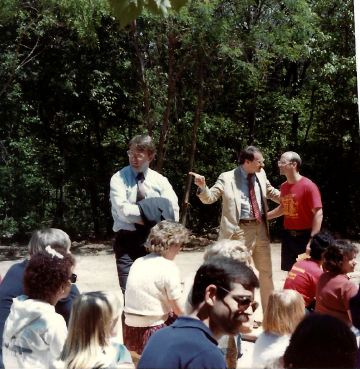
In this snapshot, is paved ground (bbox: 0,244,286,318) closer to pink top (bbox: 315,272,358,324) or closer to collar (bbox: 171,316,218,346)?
pink top (bbox: 315,272,358,324)

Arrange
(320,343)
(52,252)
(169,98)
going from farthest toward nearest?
1. (169,98)
2. (52,252)
3. (320,343)

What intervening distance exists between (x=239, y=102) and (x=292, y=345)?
8372mm

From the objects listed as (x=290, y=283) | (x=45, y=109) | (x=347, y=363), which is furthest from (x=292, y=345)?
(x=45, y=109)

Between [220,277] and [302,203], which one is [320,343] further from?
[302,203]

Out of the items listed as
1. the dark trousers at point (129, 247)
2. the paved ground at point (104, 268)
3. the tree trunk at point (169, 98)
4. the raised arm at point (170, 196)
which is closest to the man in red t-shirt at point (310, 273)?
the raised arm at point (170, 196)

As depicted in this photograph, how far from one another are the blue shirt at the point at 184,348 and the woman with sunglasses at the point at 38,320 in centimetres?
68

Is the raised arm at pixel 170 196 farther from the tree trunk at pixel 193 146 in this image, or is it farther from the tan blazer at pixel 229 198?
the tree trunk at pixel 193 146

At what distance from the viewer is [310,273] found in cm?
310

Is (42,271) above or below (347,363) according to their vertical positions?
above

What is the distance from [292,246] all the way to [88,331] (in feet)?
7.87

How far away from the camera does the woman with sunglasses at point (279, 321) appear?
2.45 meters

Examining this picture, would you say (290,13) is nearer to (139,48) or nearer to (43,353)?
(139,48)

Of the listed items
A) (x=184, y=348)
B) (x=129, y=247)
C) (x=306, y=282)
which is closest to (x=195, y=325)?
(x=184, y=348)

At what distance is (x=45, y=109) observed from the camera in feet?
28.3
